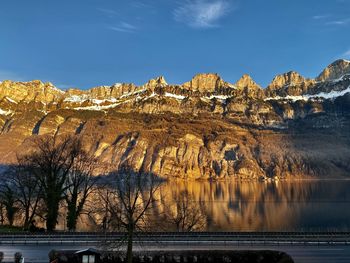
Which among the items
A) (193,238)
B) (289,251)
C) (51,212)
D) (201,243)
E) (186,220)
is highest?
(51,212)

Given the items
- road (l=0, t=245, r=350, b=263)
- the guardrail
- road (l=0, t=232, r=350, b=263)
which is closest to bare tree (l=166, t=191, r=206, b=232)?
the guardrail

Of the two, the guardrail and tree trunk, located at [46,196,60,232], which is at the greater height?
tree trunk, located at [46,196,60,232]

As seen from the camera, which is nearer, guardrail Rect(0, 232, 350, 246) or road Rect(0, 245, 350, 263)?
road Rect(0, 245, 350, 263)

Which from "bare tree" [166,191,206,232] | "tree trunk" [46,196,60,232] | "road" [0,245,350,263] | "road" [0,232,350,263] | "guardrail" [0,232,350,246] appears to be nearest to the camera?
"road" [0,245,350,263]

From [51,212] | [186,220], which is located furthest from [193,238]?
[186,220]

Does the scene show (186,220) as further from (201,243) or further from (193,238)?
(201,243)

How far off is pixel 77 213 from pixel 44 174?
845cm

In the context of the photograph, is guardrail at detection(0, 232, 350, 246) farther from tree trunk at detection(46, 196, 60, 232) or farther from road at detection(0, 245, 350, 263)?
tree trunk at detection(46, 196, 60, 232)

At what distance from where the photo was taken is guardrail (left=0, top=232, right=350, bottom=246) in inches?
1966

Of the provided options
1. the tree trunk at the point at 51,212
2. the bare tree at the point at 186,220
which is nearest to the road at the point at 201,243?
the tree trunk at the point at 51,212

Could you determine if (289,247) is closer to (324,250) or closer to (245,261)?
(324,250)

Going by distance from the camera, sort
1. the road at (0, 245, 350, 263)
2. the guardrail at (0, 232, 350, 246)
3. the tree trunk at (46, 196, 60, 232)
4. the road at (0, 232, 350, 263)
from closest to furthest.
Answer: the road at (0, 245, 350, 263) < the road at (0, 232, 350, 263) < the guardrail at (0, 232, 350, 246) < the tree trunk at (46, 196, 60, 232)

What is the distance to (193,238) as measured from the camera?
5306 centimetres

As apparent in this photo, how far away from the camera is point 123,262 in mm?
40000
